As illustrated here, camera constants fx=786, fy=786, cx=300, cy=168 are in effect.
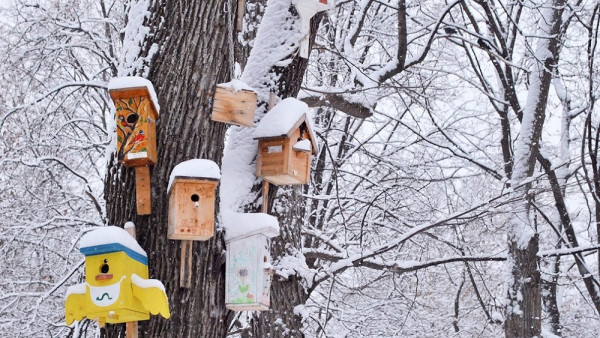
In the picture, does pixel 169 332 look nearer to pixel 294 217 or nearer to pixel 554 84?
pixel 294 217

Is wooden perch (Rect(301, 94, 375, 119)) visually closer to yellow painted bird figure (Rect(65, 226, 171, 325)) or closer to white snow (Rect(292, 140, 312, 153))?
white snow (Rect(292, 140, 312, 153))

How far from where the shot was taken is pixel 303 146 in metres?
4.11

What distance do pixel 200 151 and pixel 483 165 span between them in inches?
244

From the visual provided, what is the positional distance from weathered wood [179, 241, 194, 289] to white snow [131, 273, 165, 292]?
93 mm

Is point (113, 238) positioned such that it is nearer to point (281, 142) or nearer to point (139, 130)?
point (139, 130)

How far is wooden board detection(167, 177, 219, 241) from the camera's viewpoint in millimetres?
3076

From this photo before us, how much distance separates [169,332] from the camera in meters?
3.08

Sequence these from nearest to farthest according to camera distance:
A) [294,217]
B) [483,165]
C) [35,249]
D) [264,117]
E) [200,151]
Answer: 1. [200,151]
2. [264,117]
3. [294,217]
4. [35,249]
5. [483,165]

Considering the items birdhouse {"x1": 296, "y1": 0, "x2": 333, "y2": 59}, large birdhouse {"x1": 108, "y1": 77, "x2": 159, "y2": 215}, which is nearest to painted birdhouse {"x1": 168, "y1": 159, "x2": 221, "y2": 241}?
large birdhouse {"x1": 108, "y1": 77, "x2": 159, "y2": 215}

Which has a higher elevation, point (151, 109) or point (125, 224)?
point (151, 109)

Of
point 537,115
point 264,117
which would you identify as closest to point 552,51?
point 537,115

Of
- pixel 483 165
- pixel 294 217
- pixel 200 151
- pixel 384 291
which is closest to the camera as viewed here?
pixel 200 151

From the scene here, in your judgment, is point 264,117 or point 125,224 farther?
point 264,117

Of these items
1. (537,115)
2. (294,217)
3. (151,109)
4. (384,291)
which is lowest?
(384,291)
